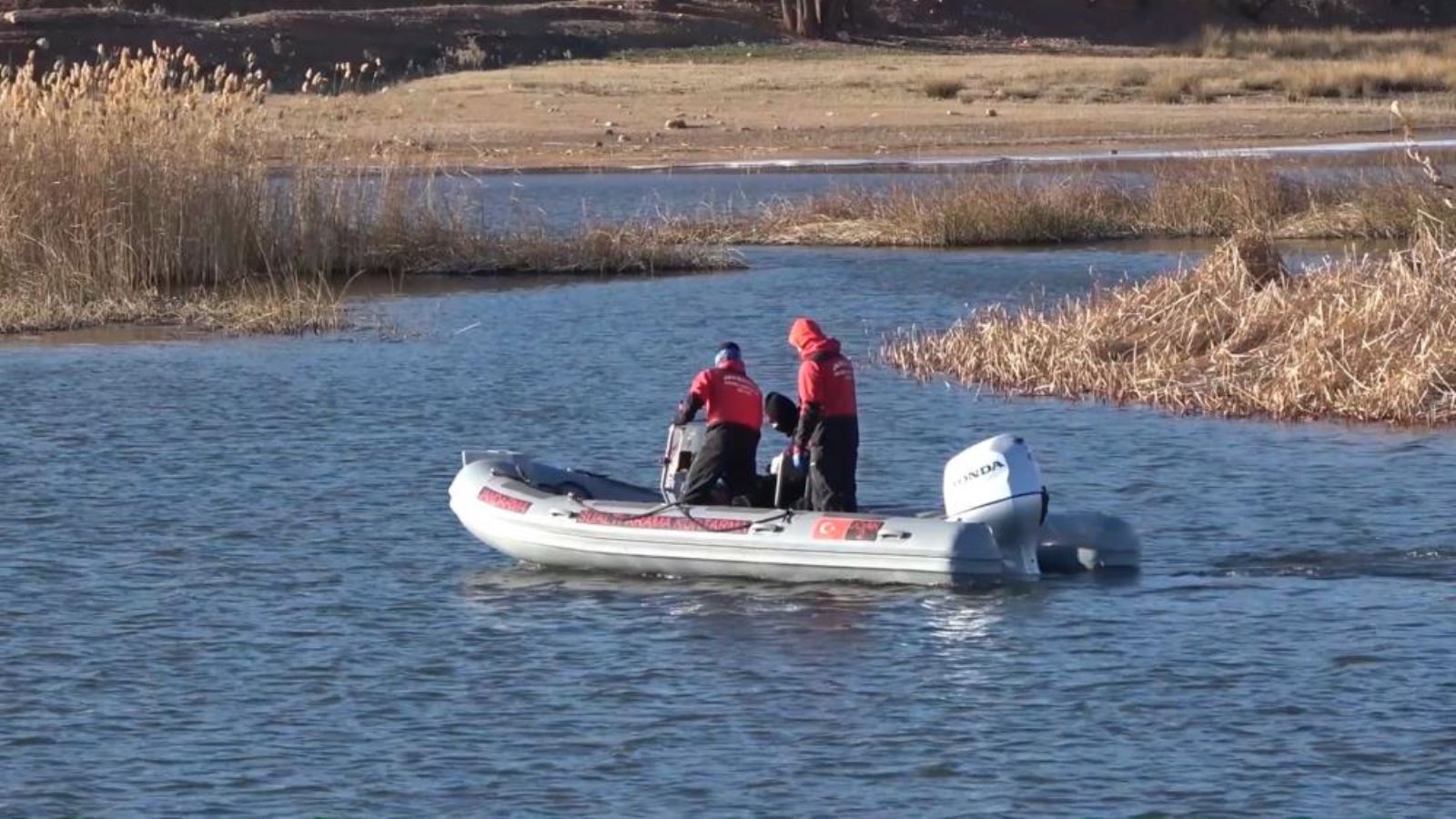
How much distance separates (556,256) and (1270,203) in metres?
9.02

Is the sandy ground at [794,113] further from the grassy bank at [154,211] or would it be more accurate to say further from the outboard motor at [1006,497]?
the outboard motor at [1006,497]

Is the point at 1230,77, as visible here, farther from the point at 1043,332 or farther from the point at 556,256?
the point at 1043,332

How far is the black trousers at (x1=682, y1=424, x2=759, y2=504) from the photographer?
13648 mm

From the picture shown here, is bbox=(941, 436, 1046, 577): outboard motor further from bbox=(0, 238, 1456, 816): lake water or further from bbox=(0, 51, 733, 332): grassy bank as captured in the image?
bbox=(0, 51, 733, 332): grassy bank

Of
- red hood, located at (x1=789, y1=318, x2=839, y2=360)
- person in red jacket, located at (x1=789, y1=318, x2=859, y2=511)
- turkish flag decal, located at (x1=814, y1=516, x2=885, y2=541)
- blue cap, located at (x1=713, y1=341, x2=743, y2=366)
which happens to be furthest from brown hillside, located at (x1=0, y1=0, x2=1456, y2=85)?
turkish flag decal, located at (x1=814, y1=516, x2=885, y2=541)

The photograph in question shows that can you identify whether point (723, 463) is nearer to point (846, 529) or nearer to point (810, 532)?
point (810, 532)

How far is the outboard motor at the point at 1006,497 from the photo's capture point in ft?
42.0

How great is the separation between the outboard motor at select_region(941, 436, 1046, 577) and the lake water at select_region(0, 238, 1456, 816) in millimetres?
223

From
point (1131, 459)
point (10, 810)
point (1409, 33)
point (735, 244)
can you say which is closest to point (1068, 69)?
point (1409, 33)

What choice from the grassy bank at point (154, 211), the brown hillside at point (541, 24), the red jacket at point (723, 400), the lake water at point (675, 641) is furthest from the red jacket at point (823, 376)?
the brown hillside at point (541, 24)

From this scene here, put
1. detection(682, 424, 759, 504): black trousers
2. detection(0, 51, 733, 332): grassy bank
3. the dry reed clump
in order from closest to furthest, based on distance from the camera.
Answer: detection(682, 424, 759, 504): black trousers < the dry reed clump < detection(0, 51, 733, 332): grassy bank

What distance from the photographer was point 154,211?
25234 mm

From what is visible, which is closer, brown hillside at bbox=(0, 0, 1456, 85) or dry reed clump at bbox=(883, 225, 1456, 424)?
dry reed clump at bbox=(883, 225, 1456, 424)

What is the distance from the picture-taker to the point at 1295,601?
42.0 feet
